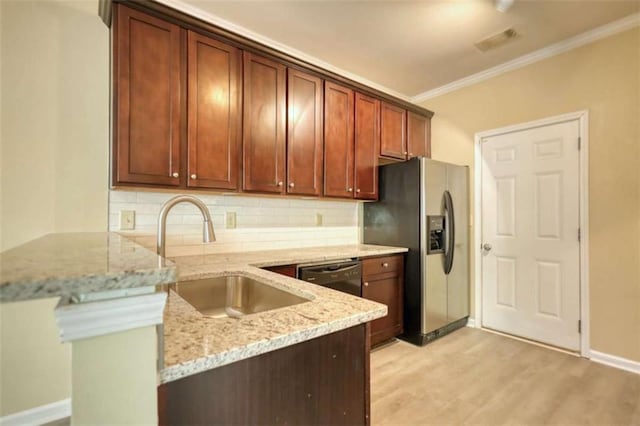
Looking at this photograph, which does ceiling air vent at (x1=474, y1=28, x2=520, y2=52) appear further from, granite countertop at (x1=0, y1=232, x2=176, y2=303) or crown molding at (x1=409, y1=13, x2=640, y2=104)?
granite countertop at (x1=0, y1=232, x2=176, y2=303)

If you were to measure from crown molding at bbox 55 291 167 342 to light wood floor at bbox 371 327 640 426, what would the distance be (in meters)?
1.73

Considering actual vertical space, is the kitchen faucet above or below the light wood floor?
above

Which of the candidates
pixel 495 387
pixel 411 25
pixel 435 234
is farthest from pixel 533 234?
pixel 411 25

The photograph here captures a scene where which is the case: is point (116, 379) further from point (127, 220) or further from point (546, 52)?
point (546, 52)

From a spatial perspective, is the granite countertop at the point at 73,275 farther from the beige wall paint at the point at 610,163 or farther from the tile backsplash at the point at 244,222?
the beige wall paint at the point at 610,163

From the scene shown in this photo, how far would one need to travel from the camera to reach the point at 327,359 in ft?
2.80

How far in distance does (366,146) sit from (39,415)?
121 inches

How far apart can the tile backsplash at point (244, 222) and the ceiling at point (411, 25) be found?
142 centimetres

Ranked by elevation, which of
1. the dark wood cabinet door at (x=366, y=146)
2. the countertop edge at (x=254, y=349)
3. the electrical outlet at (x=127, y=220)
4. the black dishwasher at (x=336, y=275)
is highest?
the dark wood cabinet door at (x=366, y=146)

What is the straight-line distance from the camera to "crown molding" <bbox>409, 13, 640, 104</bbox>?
94.9 inches

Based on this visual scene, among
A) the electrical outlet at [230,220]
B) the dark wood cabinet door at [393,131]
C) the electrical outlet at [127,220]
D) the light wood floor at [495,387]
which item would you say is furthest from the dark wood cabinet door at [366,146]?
the electrical outlet at [127,220]

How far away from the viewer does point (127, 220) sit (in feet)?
6.83

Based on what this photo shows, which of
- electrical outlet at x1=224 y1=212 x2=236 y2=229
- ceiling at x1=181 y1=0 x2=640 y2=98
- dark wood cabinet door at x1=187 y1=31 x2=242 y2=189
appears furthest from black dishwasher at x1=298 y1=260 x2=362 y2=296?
ceiling at x1=181 y1=0 x2=640 y2=98

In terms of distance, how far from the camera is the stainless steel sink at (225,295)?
1.47 m
